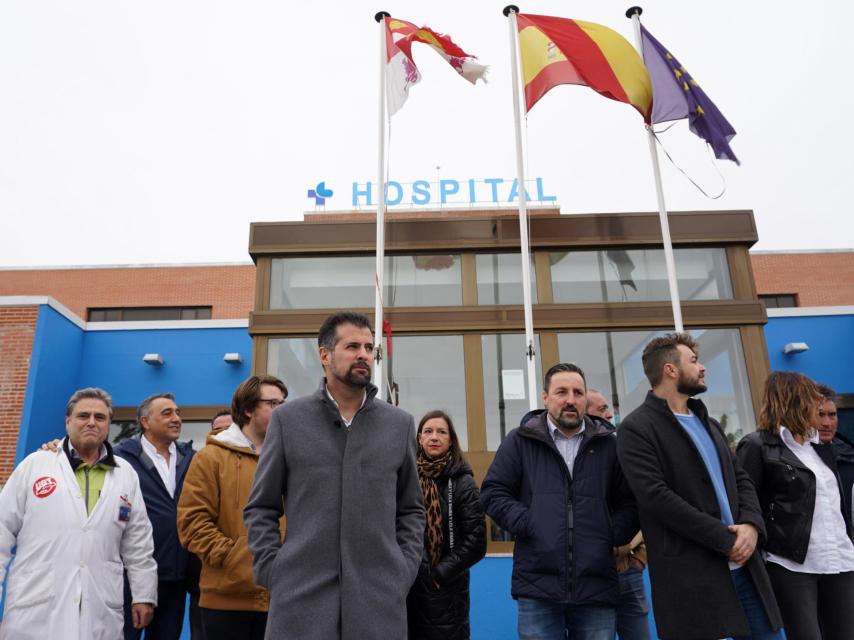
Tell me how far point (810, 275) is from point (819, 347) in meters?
14.7

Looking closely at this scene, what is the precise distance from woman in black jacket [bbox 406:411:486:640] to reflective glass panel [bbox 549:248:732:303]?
595 centimetres

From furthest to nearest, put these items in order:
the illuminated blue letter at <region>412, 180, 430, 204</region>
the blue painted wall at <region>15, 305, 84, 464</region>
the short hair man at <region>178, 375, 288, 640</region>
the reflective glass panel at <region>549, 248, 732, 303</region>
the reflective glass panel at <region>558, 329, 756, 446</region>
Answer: the illuminated blue letter at <region>412, 180, 430, 204</region> → the blue painted wall at <region>15, 305, 84, 464</region> → the reflective glass panel at <region>549, 248, 732, 303</region> → the reflective glass panel at <region>558, 329, 756, 446</region> → the short hair man at <region>178, 375, 288, 640</region>

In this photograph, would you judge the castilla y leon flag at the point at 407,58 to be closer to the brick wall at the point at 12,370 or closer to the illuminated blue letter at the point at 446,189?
the brick wall at the point at 12,370

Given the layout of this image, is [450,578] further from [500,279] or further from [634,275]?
[634,275]

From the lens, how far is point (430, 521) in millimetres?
4082

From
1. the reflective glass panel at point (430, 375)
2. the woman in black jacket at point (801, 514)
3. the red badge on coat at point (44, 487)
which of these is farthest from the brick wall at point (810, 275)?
the red badge on coat at point (44, 487)

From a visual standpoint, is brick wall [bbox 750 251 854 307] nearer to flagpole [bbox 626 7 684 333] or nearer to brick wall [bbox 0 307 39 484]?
flagpole [bbox 626 7 684 333]

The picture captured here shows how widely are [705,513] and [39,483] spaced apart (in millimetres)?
3610

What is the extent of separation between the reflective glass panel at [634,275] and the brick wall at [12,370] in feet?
28.9

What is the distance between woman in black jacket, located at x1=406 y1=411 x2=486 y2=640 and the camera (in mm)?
3895

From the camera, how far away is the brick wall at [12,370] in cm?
1084

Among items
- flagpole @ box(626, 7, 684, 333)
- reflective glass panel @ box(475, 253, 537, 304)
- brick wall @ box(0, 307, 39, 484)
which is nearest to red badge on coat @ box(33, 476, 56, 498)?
reflective glass panel @ box(475, 253, 537, 304)

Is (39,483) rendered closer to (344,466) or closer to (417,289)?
(344,466)

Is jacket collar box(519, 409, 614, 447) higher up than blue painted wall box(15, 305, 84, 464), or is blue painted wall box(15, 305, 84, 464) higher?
blue painted wall box(15, 305, 84, 464)
